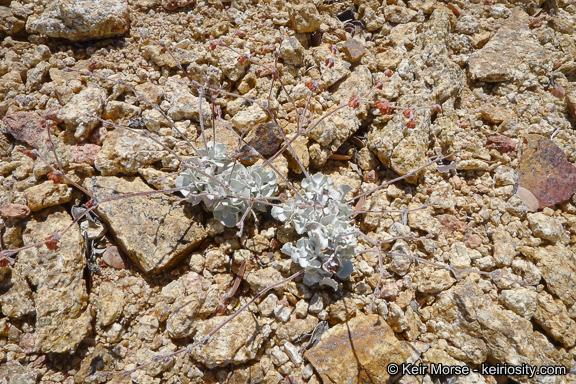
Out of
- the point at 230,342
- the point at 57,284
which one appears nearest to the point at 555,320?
the point at 230,342

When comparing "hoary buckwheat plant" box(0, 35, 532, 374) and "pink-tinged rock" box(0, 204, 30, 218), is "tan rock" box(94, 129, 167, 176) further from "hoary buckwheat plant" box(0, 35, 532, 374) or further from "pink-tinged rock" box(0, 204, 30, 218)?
"pink-tinged rock" box(0, 204, 30, 218)

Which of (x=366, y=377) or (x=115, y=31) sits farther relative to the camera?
(x=115, y=31)

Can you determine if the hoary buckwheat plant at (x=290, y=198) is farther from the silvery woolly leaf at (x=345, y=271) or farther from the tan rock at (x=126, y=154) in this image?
the tan rock at (x=126, y=154)

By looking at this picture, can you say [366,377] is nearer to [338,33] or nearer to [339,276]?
[339,276]

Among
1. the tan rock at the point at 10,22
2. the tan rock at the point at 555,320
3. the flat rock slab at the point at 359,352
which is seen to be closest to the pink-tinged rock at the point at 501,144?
the tan rock at the point at 555,320

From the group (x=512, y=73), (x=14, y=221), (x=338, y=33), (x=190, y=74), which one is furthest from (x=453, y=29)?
(x=14, y=221)

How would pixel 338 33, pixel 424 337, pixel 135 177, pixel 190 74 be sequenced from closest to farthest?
pixel 424 337, pixel 135 177, pixel 190 74, pixel 338 33

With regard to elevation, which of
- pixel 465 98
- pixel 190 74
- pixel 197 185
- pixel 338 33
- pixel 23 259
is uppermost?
pixel 338 33
